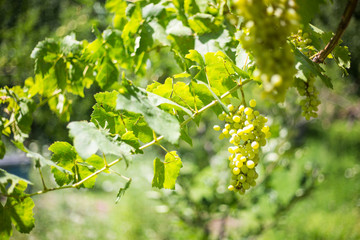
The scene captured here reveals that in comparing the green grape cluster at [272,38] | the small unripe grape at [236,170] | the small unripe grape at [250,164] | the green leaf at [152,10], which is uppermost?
the green grape cluster at [272,38]

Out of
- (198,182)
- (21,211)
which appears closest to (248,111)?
(21,211)

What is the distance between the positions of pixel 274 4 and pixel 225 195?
1.56 m

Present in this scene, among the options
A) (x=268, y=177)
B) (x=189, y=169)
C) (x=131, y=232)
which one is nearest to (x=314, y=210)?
(x=268, y=177)

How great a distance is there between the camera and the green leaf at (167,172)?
2.15 ft

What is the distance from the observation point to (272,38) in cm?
39

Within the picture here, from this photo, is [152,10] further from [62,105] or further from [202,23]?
[62,105]

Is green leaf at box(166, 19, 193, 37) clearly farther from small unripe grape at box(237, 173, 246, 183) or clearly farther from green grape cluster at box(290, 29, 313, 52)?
small unripe grape at box(237, 173, 246, 183)

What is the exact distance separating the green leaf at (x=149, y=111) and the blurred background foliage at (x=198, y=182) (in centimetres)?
66

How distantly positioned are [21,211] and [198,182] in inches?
55.8

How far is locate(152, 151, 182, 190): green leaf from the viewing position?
66 centimetres

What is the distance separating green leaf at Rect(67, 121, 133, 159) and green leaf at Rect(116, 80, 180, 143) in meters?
0.08

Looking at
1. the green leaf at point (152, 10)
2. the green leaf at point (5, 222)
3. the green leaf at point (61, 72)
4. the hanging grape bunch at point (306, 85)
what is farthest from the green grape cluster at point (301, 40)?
the green leaf at point (5, 222)

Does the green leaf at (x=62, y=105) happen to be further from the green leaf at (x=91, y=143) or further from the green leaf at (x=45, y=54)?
the green leaf at (x=91, y=143)

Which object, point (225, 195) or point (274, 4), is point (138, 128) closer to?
point (274, 4)
